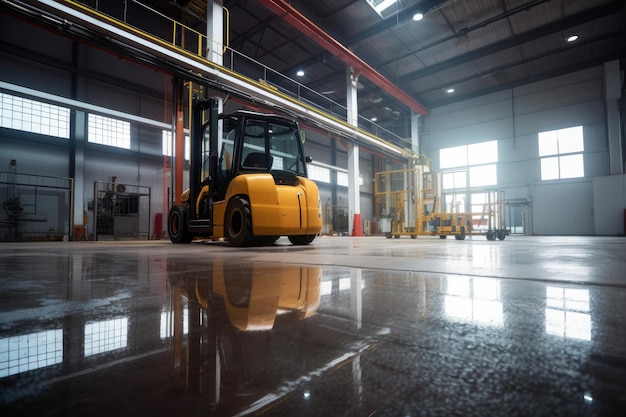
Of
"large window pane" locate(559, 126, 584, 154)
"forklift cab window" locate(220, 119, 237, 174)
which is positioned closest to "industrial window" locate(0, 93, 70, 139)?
"forklift cab window" locate(220, 119, 237, 174)

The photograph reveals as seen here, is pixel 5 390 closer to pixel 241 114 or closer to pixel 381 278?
pixel 381 278

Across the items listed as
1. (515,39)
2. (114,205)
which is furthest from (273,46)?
(515,39)

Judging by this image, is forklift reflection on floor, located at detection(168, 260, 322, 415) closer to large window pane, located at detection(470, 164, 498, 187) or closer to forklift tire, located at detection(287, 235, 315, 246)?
forklift tire, located at detection(287, 235, 315, 246)

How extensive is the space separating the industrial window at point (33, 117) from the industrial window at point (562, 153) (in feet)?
71.4

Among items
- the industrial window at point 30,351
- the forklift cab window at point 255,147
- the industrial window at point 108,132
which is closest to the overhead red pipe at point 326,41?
the forklift cab window at point 255,147

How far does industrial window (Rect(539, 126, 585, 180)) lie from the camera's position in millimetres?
16781

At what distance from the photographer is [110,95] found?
40.6 feet

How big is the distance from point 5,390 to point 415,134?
22200 mm

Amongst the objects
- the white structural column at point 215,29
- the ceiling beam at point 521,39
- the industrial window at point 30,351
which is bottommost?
the industrial window at point 30,351

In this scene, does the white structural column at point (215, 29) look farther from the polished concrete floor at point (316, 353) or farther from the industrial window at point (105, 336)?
the industrial window at point (105, 336)

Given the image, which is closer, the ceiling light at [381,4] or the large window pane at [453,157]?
the ceiling light at [381,4]

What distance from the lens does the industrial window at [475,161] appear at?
19312 mm

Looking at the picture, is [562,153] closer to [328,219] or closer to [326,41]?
[328,219]

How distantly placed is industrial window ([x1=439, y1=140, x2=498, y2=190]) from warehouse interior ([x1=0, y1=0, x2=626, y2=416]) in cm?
14
